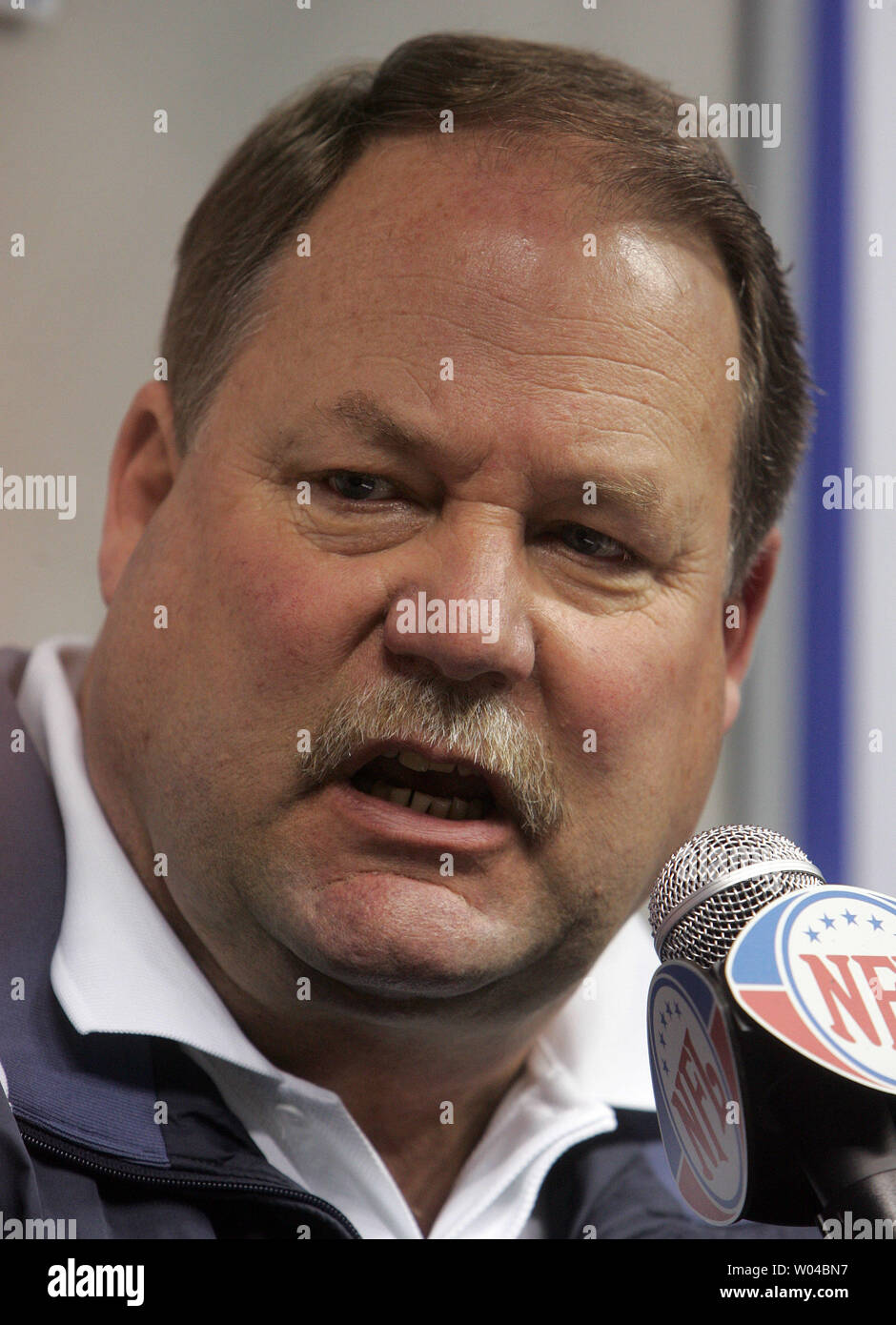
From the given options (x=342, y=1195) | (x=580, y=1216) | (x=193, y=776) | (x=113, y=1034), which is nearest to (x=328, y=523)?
(x=193, y=776)

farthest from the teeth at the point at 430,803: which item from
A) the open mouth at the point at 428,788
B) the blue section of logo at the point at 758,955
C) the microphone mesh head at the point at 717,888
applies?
the blue section of logo at the point at 758,955

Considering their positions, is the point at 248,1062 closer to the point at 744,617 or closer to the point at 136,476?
the point at 136,476

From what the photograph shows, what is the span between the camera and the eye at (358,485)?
1077 millimetres

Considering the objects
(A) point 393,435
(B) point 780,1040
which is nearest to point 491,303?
(A) point 393,435

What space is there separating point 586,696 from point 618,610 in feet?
0.31

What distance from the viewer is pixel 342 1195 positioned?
1.14 m

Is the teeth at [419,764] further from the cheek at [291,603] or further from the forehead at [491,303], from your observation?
the forehead at [491,303]

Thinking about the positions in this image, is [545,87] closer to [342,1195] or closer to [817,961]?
[817,961]

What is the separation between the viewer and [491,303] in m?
1.08

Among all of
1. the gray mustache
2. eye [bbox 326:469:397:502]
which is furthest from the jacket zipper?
eye [bbox 326:469:397:502]

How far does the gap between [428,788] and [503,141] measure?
0.56 m

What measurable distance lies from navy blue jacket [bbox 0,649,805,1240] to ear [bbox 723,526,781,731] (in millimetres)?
600

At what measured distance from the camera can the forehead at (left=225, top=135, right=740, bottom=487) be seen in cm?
107

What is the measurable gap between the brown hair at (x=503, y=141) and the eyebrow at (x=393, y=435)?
5.9 inches
